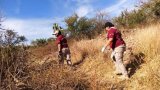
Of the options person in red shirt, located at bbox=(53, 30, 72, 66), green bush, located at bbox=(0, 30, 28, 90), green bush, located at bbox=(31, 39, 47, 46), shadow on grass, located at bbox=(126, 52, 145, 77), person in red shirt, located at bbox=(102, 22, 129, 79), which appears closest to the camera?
green bush, located at bbox=(0, 30, 28, 90)

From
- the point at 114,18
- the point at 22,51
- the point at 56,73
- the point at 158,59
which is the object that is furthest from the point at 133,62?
the point at 114,18

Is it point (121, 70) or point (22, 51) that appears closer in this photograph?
point (22, 51)

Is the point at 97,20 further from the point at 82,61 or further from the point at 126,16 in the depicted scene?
the point at 82,61

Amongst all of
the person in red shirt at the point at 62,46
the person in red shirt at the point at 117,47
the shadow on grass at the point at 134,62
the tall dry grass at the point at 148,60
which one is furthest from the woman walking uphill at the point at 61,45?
the person in red shirt at the point at 117,47

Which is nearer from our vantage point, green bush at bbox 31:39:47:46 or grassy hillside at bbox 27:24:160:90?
grassy hillside at bbox 27:24:160:90

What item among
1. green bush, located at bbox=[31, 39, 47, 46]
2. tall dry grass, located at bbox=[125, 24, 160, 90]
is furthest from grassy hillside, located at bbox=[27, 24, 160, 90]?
green bush, located at bbox=[31, 39, 47, 46]

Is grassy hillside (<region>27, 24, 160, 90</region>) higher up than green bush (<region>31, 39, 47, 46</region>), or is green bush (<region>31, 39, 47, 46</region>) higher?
green bush (<region>31, 39, 47, 46</region>)

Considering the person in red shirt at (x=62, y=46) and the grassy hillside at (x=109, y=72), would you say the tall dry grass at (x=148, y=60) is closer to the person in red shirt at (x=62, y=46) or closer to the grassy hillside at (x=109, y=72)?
the grassy hillside at (x=109, y=72)

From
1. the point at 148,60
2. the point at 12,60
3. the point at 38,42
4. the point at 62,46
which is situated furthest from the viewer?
Result: the point at 38,42

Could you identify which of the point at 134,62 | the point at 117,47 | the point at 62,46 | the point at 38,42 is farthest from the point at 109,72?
the point at 38,42

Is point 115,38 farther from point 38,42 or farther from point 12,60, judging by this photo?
point 38,42

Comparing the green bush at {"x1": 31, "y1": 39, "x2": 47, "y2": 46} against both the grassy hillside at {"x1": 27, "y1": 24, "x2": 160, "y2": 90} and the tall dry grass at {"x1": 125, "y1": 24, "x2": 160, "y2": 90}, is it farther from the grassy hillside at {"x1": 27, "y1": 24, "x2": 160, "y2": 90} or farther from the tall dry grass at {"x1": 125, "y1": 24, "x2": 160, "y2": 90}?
the tall dry grass at {"x1": 125, "y1": 24, "x2": 160, "y2": 90}

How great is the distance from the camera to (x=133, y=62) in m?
12.9

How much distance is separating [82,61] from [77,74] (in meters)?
5.17
